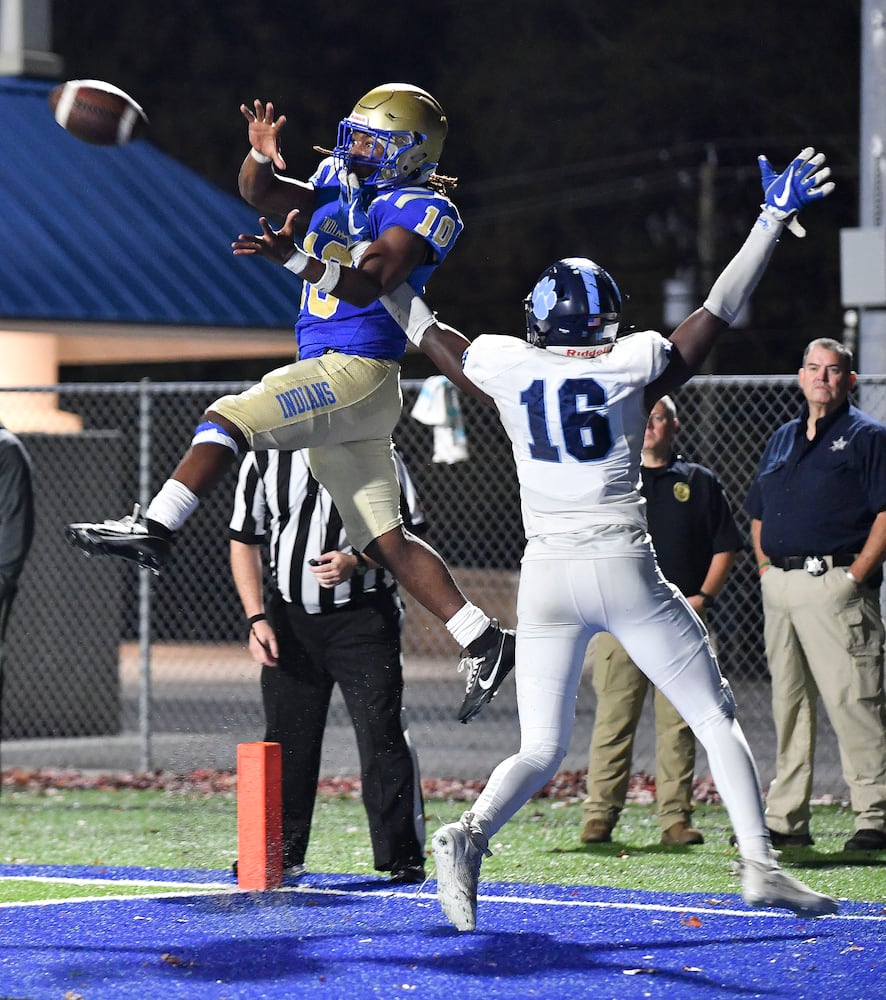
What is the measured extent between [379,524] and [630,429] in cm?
120

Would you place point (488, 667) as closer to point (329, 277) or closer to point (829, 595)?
point (329, 277)

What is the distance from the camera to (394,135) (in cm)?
633

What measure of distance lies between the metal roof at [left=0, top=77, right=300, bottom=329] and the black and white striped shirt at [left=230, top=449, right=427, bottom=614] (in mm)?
5011

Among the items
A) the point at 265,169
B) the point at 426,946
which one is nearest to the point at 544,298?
the point at 265,169

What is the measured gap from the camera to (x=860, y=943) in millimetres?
6301

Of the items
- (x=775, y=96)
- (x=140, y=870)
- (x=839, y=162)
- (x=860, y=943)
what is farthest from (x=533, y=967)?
(x=775, y=96)

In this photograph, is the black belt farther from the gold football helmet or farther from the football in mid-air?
the football in mid-air

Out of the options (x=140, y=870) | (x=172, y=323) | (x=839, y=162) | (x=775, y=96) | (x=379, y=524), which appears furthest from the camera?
(x=775, y=96)

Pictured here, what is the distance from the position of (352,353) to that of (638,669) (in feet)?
10.3

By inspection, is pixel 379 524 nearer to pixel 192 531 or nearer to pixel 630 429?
pixel 630 429

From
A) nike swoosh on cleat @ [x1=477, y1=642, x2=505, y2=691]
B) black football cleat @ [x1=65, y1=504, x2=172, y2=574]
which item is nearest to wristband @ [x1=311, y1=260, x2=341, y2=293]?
black football cleat @ [x1=65, y1=504, x2=172, y2=574]

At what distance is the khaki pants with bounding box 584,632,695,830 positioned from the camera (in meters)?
8.95

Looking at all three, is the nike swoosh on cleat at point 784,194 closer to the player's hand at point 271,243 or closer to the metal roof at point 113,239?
the player's hand at point 271,243

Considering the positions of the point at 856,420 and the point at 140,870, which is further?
the point at 856,420
